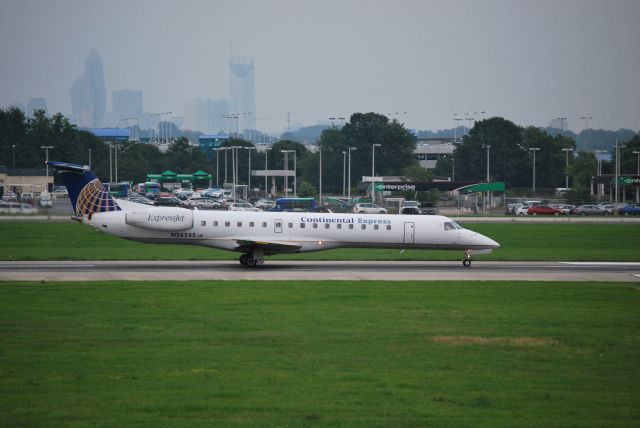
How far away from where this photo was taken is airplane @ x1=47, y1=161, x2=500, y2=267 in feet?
113

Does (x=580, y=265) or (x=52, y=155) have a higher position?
(x=52, y=155)

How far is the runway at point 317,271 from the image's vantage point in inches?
1259

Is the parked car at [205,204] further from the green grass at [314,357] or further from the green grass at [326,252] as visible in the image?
the green grass at [314,357]

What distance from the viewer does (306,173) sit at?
146875 mm

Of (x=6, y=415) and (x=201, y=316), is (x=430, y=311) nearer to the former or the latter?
(x=201, y=316)

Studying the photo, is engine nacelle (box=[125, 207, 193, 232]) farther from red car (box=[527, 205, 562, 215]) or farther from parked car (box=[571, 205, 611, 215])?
parked car (box=[571, 205, 611, 215])

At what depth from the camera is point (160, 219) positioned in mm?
34562

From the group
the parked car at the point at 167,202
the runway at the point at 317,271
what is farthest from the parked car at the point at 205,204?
the runway at the point at 317,271

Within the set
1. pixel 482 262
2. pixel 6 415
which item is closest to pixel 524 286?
pixel 482 262

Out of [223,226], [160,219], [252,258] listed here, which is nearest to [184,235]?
[160,219]

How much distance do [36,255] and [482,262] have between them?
2174cm

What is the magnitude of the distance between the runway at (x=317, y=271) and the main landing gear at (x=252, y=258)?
334 mm

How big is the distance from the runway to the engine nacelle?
1.82 meters

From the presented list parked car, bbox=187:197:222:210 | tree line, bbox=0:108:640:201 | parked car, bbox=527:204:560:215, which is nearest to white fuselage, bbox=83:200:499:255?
parked car, bbox=187:197:222:210
